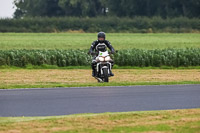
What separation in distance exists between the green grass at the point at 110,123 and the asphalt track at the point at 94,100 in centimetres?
107

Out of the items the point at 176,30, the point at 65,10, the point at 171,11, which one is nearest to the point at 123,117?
the point at 176,30

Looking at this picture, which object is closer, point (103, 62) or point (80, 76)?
point (103, 62)

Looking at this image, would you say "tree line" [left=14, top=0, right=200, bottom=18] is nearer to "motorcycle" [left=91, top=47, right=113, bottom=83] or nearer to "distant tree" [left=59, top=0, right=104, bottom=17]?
"distant tree" [left=59, top=0, right=104, bottom=17]

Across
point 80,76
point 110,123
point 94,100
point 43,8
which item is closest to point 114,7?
point 43,8

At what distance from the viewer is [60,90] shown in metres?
19.4

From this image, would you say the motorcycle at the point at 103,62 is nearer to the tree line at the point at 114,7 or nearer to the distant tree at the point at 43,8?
the tree line at the point at 114,7

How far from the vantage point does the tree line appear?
99.7m

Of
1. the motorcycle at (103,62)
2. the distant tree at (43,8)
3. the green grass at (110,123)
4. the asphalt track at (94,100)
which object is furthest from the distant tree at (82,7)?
the green grass at (110,123)

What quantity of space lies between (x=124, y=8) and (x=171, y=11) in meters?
8.50

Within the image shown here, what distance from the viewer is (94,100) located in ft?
54.4

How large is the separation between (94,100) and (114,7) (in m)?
91.1

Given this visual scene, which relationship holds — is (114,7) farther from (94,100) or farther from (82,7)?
(94,100)

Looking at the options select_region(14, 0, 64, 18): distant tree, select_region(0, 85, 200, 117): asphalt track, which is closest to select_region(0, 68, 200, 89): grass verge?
select_region(0, 85, 200, 117): asphalt track

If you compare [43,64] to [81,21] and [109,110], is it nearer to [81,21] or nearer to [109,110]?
[109,110]
